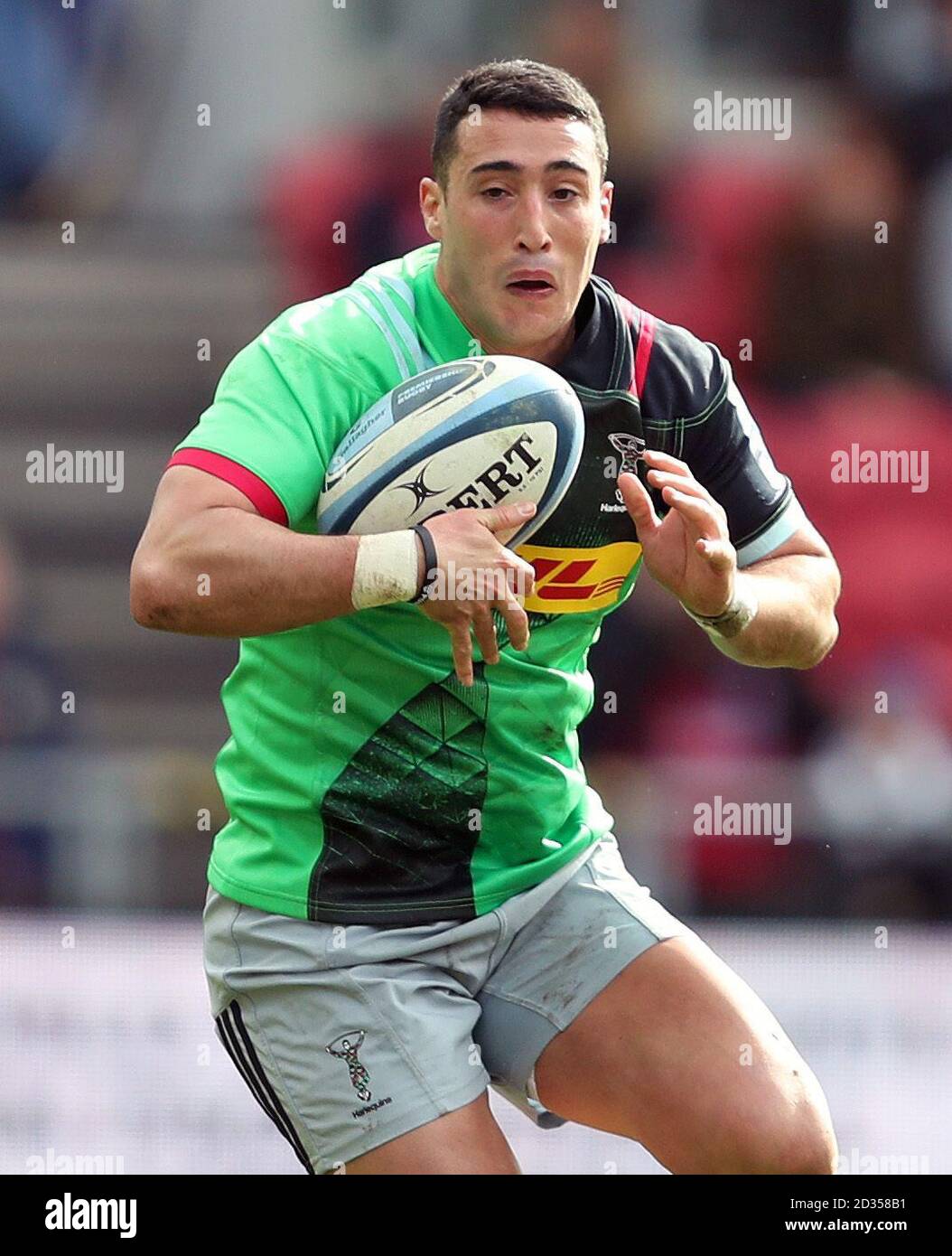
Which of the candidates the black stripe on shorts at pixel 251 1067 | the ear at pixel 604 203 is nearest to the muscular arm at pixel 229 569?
the black stripe on shorts at pixel 251 1067

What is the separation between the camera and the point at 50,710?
641cm

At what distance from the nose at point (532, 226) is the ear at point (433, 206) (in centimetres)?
16

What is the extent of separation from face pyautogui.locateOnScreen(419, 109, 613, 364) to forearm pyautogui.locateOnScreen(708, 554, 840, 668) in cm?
46

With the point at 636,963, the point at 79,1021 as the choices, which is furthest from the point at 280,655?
the point at 79,1021

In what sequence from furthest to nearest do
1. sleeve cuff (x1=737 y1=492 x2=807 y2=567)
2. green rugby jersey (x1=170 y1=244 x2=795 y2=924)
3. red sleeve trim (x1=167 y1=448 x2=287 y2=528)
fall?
sleeve cuff (x1=737 y1=492 x2=807 y2=567) → green rugby jersey (x1=170 y1=244 x2=795 y2=924) → red sleeve trim (x1=167 y1=448 x2=287 y2=528)

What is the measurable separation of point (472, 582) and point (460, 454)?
26 centimetres

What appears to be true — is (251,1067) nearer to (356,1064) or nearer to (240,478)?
(356,1064)

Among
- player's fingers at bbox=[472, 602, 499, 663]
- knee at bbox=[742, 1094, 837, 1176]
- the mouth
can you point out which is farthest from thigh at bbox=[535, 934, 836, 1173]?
the mouth

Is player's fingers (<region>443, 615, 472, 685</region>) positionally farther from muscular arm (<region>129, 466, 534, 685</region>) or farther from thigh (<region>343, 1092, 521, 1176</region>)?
thigh (<region>343, 1092, 521, 1176</region>)

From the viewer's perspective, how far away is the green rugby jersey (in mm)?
2758

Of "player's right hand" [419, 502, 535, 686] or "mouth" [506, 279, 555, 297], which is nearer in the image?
"player's right hand" [419, 502, 535, 686]

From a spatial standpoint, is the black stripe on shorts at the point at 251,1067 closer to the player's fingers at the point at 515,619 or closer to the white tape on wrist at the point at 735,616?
the player's fingers at the point at 515,619

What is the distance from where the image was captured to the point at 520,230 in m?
2.78

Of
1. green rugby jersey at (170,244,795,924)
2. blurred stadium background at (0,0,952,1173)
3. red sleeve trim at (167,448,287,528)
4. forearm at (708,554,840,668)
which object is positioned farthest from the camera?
blurred stadium background at (0,0,952,1173)
